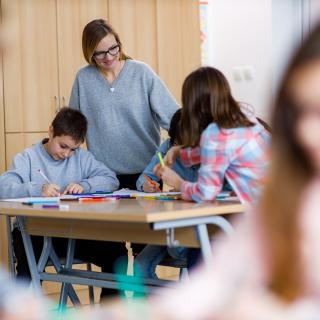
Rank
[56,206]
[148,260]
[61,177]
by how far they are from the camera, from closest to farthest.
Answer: [56,206]
[148,260]
[61,177]

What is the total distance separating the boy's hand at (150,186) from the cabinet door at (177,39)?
62.0 inches

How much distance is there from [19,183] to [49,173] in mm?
141

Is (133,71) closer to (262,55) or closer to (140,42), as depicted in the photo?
(140,42)

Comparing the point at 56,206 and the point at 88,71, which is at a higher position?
the point at 88,71

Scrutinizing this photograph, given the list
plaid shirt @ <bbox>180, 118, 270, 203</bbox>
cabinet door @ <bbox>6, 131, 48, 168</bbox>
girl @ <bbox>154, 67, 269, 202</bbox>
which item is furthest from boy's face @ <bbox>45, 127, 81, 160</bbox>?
cabinet door @ <bbox>6, 131, 48, 168</bbox>

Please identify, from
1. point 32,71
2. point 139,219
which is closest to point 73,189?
point 139,219

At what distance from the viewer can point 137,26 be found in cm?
407

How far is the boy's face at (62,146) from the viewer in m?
2.71

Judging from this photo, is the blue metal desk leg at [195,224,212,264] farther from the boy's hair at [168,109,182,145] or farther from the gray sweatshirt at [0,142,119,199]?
the gray sweatshirt at [0,142,119,199]

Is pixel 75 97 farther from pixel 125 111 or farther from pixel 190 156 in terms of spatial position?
pixel 190 156

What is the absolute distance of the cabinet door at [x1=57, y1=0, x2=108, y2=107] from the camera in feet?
12.5

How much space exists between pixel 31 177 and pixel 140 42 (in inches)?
63.1

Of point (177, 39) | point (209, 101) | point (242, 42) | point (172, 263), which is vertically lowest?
point (172, 263)

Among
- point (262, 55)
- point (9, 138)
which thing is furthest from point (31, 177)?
point (262, 55)
